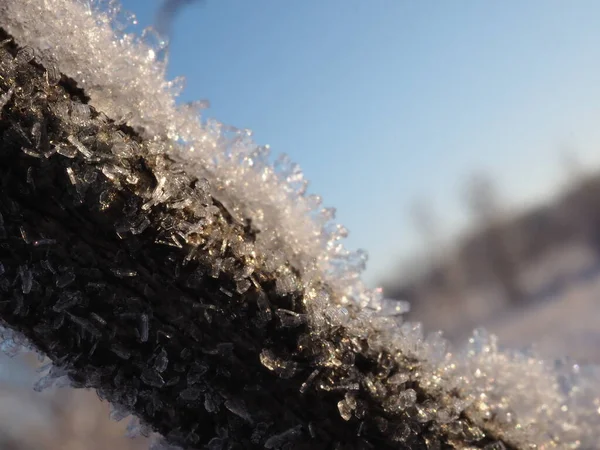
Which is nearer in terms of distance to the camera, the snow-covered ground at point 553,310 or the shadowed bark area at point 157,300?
the shadowed bark area at point 157,300

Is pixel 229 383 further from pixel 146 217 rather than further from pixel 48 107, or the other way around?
pixel 48 107

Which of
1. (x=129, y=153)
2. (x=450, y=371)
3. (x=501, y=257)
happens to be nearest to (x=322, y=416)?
(x=450, y=371)

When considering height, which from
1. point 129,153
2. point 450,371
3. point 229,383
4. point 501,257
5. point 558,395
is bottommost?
point 229,383

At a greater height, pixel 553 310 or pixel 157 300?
pixel 553 310

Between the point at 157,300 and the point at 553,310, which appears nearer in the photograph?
the point at 157,300

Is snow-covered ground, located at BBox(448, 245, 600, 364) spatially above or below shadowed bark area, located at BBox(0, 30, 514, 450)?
above

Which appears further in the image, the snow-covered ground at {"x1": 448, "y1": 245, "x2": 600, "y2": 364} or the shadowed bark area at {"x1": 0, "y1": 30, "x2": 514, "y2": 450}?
the snow-covered ground at {"x1": 448, "y1": 245, "x2": 600, "y2": 364}

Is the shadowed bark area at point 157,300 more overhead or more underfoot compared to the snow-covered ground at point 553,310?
more underfoot

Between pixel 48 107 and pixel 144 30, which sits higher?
pixel 144 30
